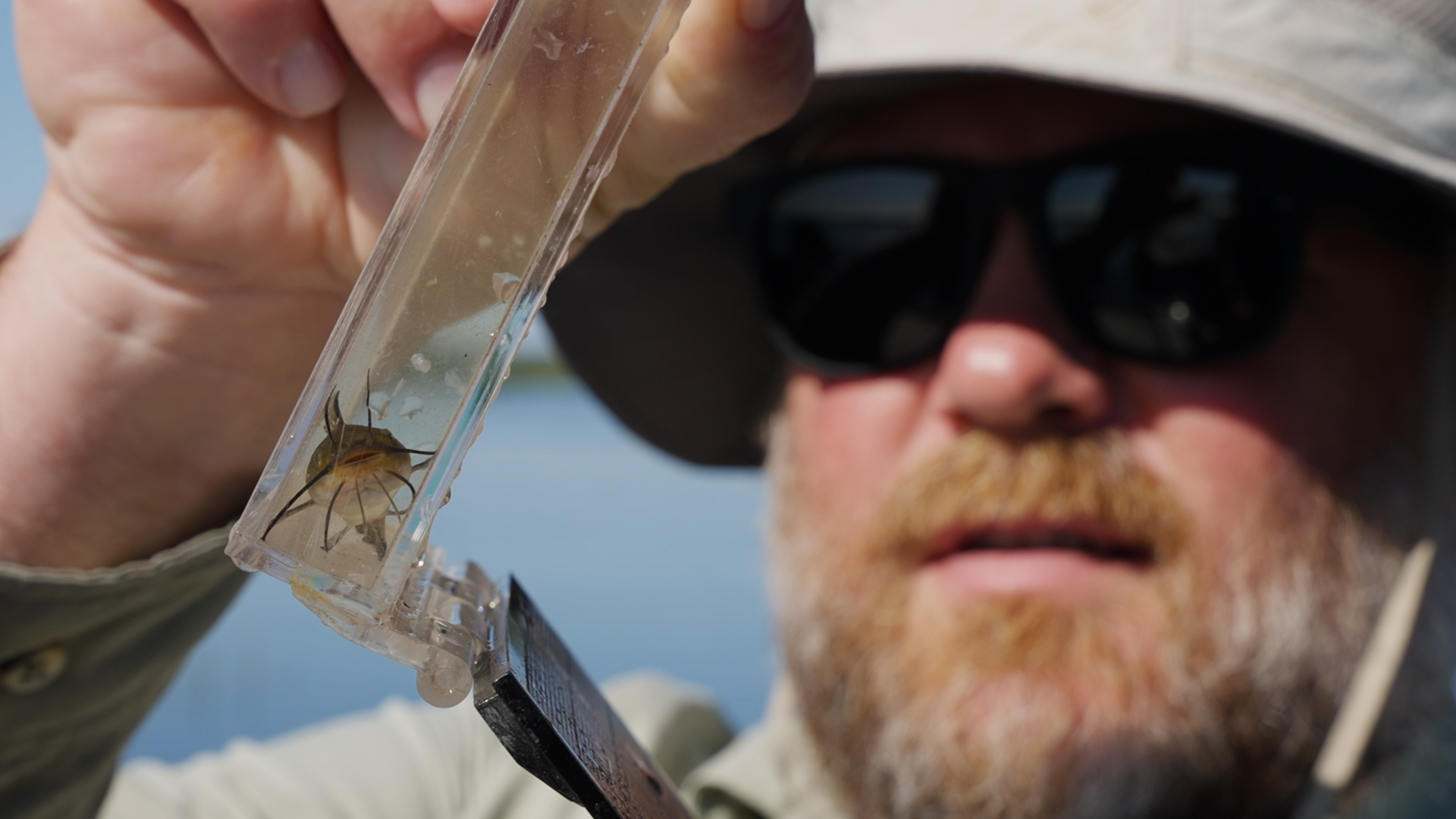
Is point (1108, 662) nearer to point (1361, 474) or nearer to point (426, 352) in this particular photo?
point (1361, 474)

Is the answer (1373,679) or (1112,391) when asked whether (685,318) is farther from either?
(1373,679)

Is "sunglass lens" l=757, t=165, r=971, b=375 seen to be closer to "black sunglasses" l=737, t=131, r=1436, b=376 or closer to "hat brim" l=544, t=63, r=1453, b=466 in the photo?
"black sunglasses" l=737, t=131, r=1436, b=376

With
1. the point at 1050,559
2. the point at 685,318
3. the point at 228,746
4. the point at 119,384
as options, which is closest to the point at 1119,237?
the point at 1050,559

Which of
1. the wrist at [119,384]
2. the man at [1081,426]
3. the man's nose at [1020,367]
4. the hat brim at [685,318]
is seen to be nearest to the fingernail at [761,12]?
the wrist at [119,384]

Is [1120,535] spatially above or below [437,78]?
below

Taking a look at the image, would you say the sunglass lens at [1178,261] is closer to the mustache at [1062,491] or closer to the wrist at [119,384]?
the mustache at [1062,491]
